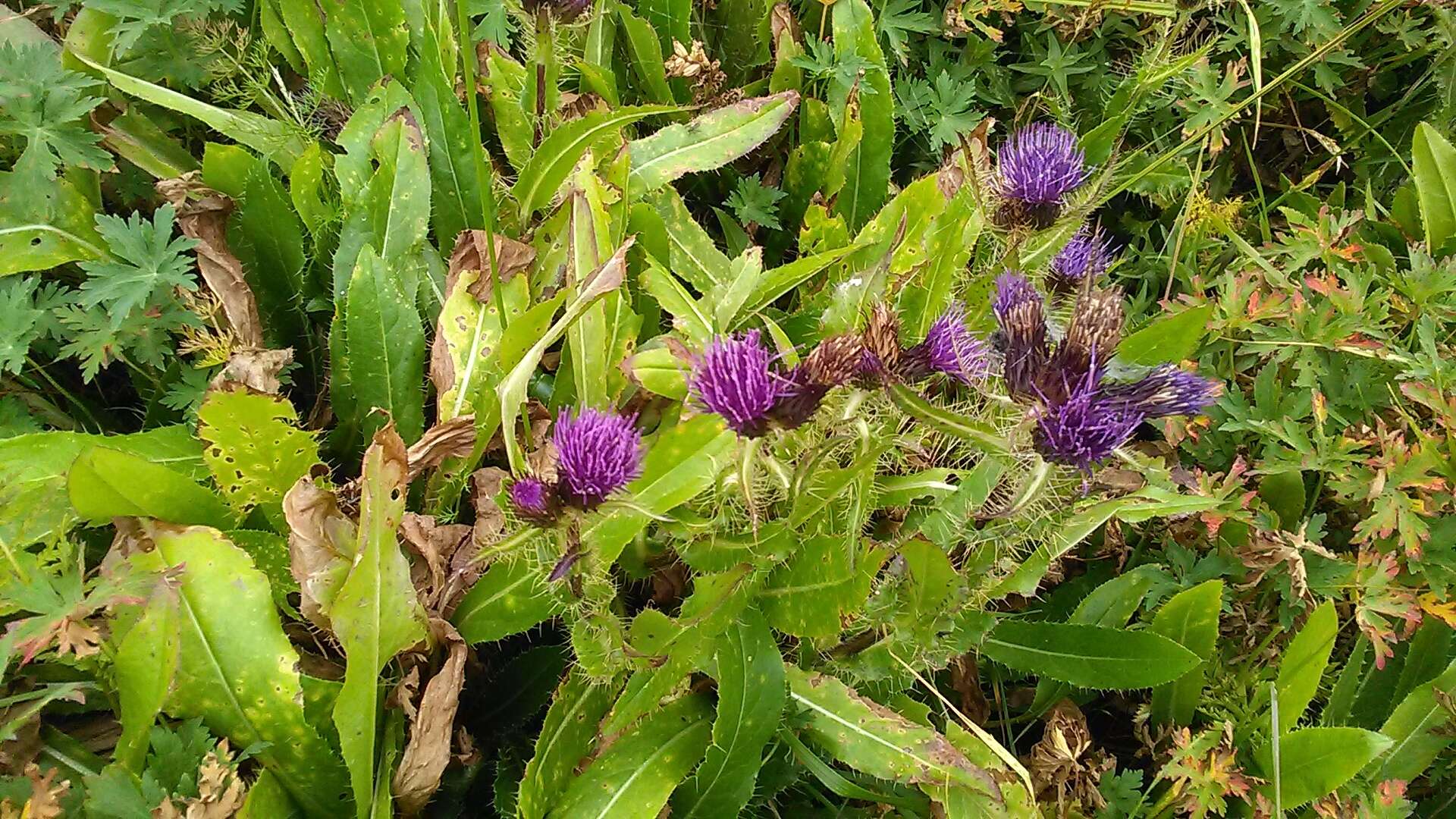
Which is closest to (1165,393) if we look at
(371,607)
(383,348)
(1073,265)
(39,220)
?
(1073,265)

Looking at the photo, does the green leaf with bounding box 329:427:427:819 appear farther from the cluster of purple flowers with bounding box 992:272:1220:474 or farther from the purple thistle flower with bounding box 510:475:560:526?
the cluster of purple flowers with bounding box 992:272:1220:474

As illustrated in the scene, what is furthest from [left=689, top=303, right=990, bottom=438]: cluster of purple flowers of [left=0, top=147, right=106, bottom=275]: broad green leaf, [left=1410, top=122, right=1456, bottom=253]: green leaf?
[left=1410, top=122, right=1456, bottom=253]: green leaf

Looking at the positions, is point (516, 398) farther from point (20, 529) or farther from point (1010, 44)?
point (1010, 44)

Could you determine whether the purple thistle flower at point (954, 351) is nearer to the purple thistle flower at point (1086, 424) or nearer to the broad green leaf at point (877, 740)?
the purple thistle flower at point (1086, 424)

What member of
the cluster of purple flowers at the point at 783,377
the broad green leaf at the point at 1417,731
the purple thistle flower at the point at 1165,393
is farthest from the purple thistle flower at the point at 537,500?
the broad green leaf at the point at 1417,731

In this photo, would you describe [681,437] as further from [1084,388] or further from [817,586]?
[1084,388]

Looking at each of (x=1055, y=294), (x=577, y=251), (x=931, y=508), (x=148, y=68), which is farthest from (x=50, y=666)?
(x=1055, y=294)
